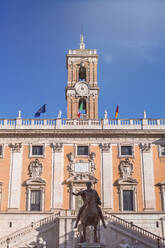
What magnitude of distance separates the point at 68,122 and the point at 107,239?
41.9 ft

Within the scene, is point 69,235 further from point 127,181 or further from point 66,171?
point 127,181

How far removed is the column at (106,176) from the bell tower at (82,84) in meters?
8.65

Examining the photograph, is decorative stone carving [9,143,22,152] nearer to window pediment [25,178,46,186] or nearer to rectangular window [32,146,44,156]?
rectangular window [32,146,44,156]

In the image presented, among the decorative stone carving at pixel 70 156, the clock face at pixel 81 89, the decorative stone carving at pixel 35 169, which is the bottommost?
the decorative stone carving at pixel 35 169

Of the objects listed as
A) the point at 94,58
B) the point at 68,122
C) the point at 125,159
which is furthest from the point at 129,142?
the point at 94,58

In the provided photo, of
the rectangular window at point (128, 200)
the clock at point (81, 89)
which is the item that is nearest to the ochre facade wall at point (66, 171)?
the rectangular window at point (128, 200)

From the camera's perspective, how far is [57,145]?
114ft

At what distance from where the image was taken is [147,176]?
3366 centimetres

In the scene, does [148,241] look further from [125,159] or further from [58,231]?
[125,159]

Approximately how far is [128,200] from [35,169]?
890cm

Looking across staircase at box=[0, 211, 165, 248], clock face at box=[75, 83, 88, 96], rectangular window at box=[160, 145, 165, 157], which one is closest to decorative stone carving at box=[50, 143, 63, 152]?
staircase at box=[0, 211, 165, 248]

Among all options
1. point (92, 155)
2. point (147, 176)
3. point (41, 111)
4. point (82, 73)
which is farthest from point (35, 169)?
point (82, 73)

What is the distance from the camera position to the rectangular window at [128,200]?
107 feet

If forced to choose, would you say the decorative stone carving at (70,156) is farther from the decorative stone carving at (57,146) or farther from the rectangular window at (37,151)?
the rectangular window at (37,151)
